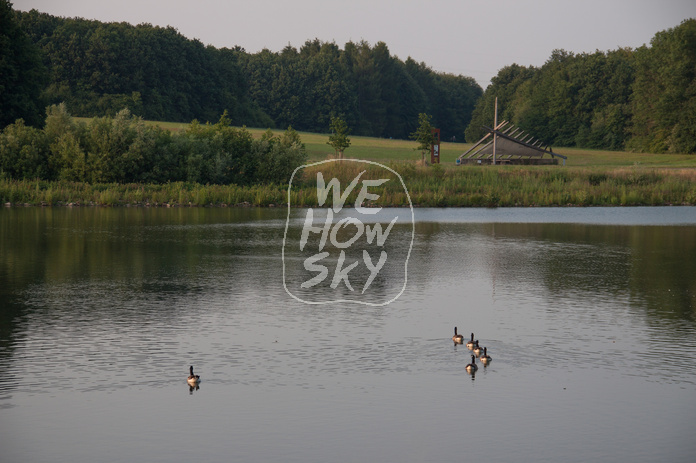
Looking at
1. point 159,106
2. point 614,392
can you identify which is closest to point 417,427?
point 614,392

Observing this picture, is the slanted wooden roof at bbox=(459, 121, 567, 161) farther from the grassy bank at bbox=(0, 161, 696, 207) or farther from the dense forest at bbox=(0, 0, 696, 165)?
the dense forest at bbox=(0, 0, 696, 165)

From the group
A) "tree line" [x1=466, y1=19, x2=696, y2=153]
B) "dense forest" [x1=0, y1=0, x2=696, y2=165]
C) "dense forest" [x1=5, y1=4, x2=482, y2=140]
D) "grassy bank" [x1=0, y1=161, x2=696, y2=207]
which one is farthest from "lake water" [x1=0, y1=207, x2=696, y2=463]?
"tree line" [x1=466, y1=19, x2=696, y2=153]

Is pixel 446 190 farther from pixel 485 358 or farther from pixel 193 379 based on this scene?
pixel 193 379

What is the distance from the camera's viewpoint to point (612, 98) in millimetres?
134250

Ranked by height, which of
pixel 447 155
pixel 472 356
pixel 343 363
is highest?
pixel 447 155

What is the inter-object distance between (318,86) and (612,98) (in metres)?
54.7

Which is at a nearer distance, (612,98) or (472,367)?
(472,367)

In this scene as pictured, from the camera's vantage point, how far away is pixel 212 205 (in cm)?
5828

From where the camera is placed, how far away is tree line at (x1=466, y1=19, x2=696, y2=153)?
11088 cm

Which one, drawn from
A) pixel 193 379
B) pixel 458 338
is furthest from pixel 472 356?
pixel 193 379

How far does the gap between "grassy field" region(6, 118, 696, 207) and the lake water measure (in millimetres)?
27870

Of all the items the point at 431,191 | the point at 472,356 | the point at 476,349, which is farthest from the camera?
the point at 431,191

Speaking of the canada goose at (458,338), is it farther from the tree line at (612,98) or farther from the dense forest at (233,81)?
the tree line at (612,98)

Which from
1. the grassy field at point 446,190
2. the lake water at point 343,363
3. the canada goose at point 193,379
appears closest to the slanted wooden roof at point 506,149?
the grassy field at point 446,190
